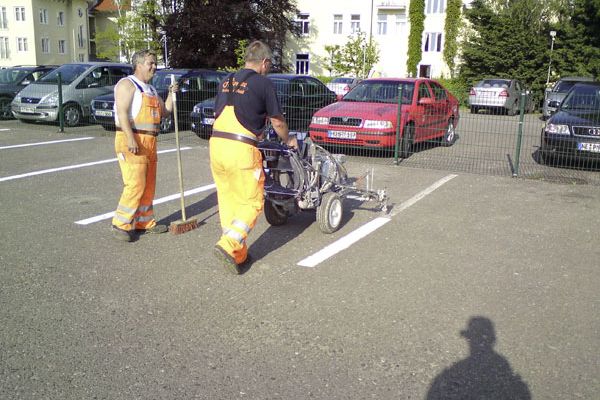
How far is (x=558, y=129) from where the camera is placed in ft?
36.3

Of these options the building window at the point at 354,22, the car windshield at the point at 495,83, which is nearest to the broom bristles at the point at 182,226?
the car windshield at the point at 495,83

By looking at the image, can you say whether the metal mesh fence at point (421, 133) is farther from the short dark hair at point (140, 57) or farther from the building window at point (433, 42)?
the building window at point (433, 42)

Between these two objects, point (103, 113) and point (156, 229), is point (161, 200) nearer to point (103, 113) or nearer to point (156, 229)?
point (156, 229)

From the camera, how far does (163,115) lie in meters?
6.68

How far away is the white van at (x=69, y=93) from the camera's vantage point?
1609 centimetres

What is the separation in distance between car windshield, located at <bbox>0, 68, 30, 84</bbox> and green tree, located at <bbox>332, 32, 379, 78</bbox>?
2935 centimetres

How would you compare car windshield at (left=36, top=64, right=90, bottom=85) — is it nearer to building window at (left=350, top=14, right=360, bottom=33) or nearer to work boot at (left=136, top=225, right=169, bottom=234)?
work boot at (left=136, top=225, right=169, bottom=234)

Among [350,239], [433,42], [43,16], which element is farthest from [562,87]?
[43,16]

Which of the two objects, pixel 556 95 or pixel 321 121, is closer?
pixel 321 121

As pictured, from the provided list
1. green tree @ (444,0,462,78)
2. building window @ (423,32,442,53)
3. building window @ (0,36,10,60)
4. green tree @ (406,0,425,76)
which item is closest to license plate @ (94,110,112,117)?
green tree @ (444,0,462,78)

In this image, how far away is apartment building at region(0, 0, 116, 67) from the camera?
61344 millimetres

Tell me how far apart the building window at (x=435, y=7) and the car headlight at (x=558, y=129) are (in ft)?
136

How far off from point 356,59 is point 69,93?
32.2 metres

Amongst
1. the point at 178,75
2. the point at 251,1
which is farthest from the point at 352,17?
the point at 178,75
